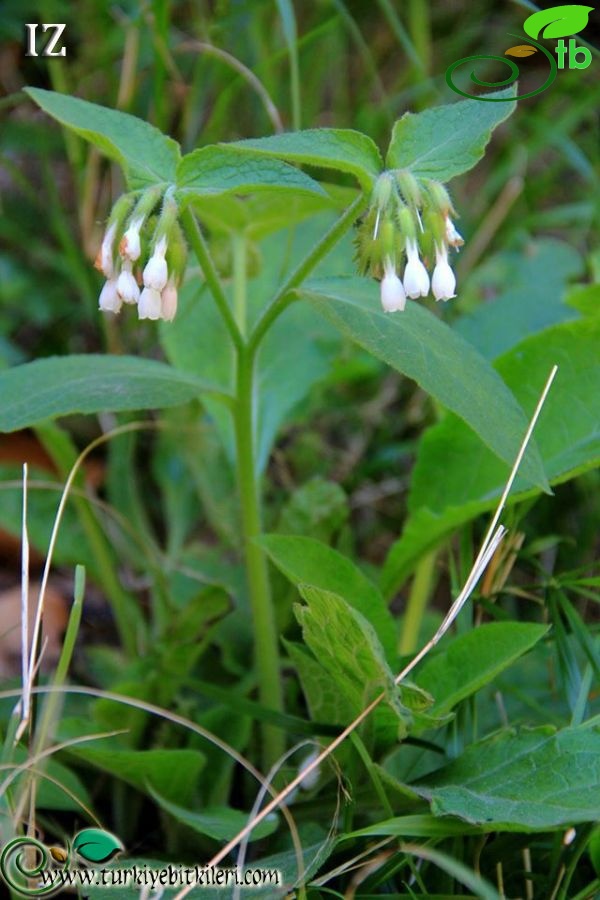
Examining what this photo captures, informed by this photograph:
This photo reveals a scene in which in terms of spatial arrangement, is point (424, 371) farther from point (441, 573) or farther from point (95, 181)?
point (95, 181)

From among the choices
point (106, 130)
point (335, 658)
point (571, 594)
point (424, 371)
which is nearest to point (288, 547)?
point (335, 658)

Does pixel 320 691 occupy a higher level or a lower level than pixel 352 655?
lower

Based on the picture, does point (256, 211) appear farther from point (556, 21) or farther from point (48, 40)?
point (48, 40)

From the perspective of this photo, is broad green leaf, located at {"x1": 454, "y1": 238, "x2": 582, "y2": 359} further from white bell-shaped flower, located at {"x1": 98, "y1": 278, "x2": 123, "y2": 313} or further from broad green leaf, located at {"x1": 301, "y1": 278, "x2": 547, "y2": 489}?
white bell-shaped flower, located at {"x1": 98, "y1": 278, "x2": 123, "y2": 313}

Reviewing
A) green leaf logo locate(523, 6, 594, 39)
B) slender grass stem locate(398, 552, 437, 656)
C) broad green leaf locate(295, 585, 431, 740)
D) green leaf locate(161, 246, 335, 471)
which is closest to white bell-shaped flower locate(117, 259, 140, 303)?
broad green leaf locate(295, 585, 431, 740)

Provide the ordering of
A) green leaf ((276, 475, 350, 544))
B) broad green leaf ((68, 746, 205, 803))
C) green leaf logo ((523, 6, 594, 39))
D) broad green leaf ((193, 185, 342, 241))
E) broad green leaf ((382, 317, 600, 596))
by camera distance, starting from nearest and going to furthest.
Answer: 1. broad green leaf ((68, 746, 205, 803))
2. broad green leaf ((382, 317, 600, 596))
3. broad green leaf ((193, 185, 342, 241))
4. green leaf ((276, 475, 350, 544))
5. green leaf logo ((523, 6, 594, 39))

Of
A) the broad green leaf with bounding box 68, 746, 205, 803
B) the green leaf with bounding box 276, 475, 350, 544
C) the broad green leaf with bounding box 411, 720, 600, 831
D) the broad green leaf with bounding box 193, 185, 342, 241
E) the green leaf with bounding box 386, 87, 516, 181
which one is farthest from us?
the green leaf with bounding box 276, 475, 350, 544

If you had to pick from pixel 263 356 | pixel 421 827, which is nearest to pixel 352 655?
pixel 421 827
